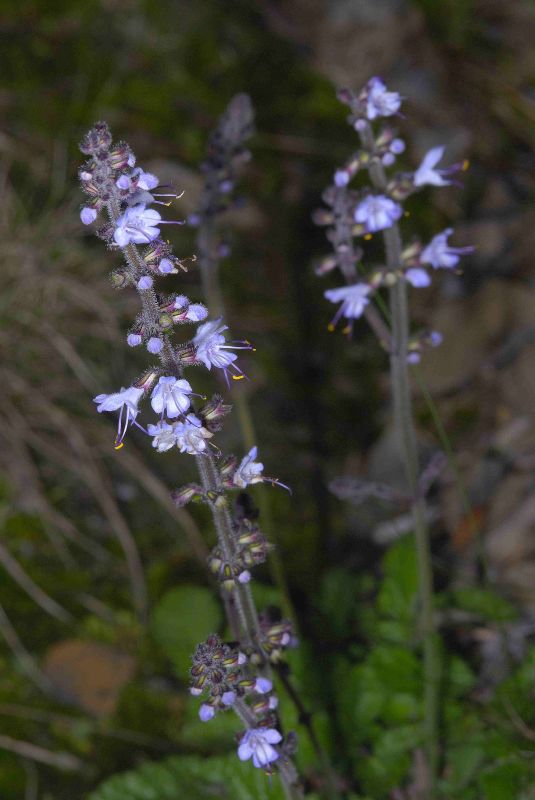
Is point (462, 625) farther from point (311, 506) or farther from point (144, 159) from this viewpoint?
point (144, 159)

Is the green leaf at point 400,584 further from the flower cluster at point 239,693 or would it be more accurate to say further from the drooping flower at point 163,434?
the drooping flower at point 163,434

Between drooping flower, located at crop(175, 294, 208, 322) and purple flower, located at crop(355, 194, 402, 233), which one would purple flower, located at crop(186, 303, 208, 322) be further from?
purple flower, located at crop(355, 194, 402, 233)

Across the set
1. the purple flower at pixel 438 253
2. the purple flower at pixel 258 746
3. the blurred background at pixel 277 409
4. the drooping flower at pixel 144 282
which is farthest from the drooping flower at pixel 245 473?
the blurred background at pixel 277 409

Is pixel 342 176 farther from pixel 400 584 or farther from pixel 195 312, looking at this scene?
pixel 400 584

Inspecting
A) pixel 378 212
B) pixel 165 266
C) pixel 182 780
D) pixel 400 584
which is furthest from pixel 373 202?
pixel 182 780

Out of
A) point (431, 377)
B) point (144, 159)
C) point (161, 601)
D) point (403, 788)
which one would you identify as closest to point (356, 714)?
point (403, 788)

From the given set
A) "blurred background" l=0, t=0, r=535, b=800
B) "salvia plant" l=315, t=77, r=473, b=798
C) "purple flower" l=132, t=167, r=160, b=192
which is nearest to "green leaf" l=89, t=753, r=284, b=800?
"blurred background" l=0, t=0, r=535, b=800

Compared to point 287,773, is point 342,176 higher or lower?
higher
